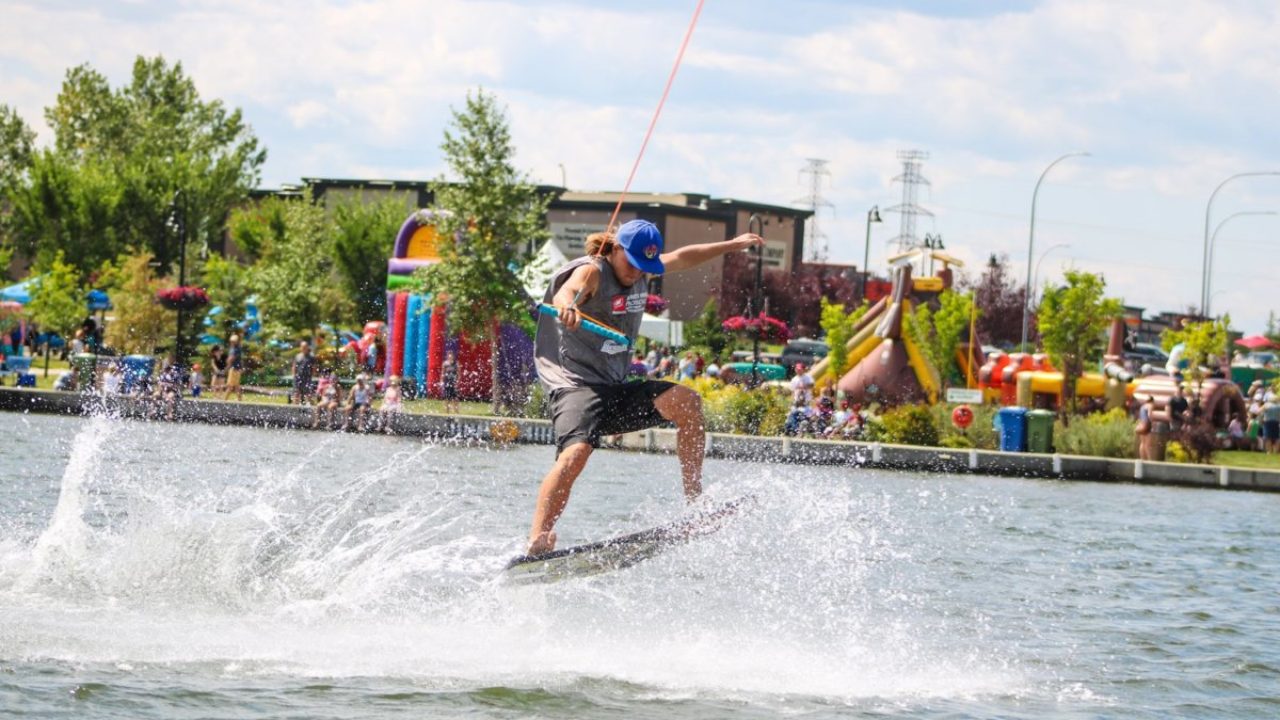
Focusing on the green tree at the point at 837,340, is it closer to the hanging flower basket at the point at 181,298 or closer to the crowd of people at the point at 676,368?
the crowd of people at the point at 676,368

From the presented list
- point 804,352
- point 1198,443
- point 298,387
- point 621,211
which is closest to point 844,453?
point 1198,443

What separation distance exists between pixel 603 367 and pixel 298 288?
3937 cm

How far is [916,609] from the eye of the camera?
41.4ft

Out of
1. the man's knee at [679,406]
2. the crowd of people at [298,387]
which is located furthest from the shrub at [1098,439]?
the man's knee at [679,406]

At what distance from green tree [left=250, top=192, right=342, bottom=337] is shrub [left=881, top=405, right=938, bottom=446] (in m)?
18.6

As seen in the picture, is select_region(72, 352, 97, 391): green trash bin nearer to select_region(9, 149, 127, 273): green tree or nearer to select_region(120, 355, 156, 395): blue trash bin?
select_region(120, 355, 156, 395): blue trash bin

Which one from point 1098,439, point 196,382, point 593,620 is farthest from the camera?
point 196,382

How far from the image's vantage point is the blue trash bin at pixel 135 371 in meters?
34.0

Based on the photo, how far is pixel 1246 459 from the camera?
34750mm

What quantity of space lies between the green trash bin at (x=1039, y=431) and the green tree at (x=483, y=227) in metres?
10.8

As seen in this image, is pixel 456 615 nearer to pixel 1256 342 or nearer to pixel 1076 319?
pixel 1076 319

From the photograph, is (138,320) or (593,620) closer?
(593,620)

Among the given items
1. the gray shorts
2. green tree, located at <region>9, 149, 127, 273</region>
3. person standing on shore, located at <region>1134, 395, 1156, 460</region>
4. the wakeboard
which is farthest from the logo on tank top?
green tree, located at <region>9, 149, 127, 273</region>

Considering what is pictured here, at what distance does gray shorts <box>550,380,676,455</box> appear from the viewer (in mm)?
9719
